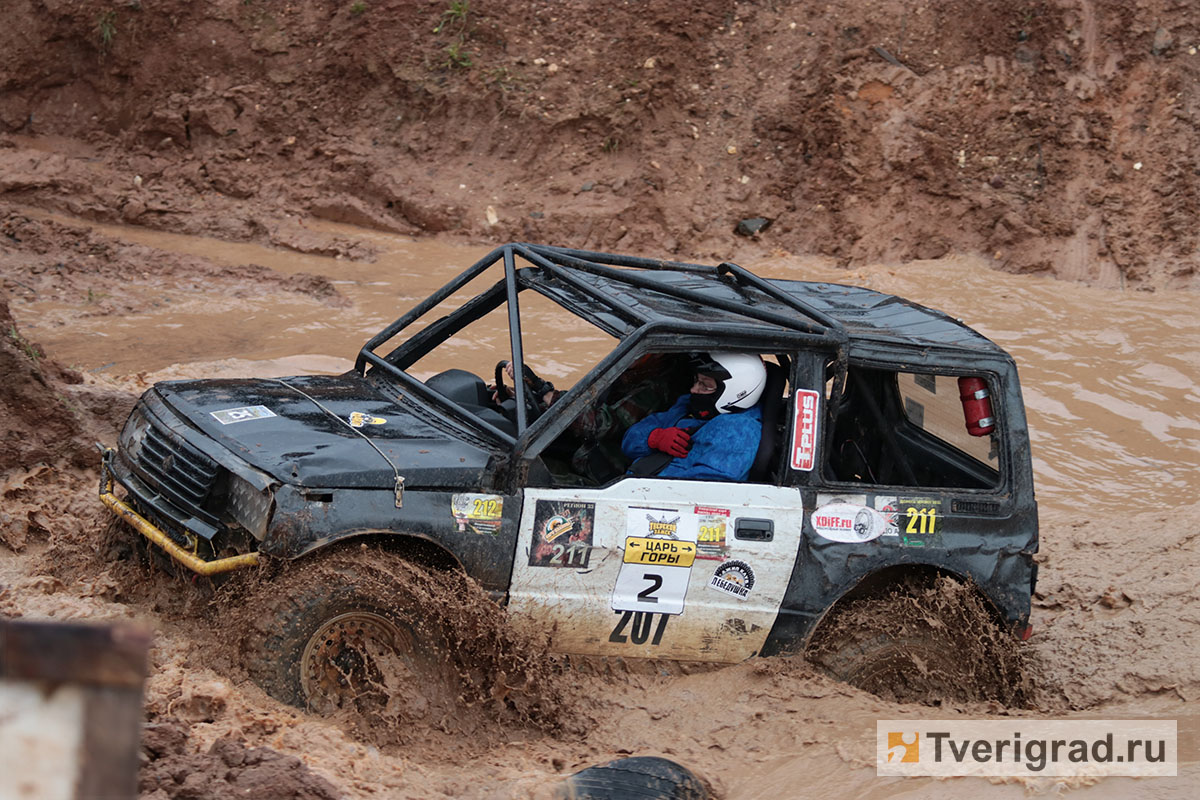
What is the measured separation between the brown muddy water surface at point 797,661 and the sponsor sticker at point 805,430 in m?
0.81

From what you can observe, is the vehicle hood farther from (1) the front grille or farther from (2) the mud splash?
(2) the mud splash

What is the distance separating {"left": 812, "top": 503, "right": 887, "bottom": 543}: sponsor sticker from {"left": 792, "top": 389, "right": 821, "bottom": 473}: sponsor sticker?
181mm

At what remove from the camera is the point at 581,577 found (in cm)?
395

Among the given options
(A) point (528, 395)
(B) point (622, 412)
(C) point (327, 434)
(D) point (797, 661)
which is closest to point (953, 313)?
(B) point (622, 412)

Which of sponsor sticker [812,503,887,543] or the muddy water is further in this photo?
the muddy water

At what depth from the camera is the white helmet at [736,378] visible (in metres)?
4.19

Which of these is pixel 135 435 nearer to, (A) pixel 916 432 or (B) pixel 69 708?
(B) pixel 69 708

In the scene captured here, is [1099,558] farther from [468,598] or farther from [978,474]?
[468,598]

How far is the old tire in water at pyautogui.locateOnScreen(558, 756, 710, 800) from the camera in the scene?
343 cm

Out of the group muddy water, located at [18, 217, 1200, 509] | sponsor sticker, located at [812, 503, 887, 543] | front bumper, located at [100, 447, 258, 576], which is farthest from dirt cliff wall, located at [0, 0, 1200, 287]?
front bumper, located at [100, 447, 258, 576]

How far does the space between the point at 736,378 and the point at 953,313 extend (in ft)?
22.7

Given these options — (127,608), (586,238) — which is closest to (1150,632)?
(127,608)

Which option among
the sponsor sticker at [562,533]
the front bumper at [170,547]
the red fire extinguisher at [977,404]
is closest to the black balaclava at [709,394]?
the sponsor sticker at [562,533]

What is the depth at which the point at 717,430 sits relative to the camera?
4.20m
